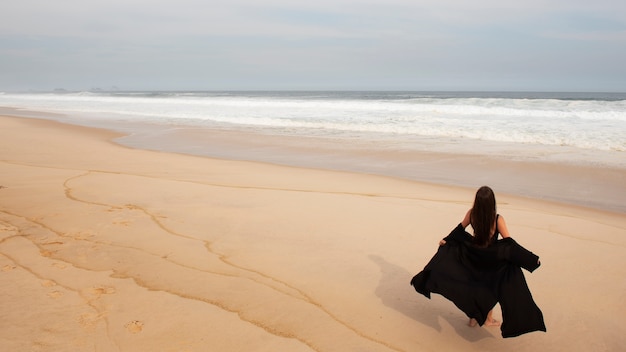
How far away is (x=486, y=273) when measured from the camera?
3.39m

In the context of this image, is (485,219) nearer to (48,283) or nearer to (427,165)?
(48,283)

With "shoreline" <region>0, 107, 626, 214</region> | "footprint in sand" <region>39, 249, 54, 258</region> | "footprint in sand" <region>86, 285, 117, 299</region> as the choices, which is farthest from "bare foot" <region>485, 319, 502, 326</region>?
"shoreline" <region>0, 107, 626, 214</region>

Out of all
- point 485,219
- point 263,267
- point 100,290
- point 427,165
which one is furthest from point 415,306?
point 427,165

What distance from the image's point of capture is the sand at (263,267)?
3350 mm

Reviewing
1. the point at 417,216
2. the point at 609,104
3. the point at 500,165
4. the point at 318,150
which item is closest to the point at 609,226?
the point at 417,216

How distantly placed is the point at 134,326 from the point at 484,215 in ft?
8.54

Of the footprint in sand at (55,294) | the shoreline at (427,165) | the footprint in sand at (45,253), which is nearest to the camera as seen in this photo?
the footprint in sand at (55,294)

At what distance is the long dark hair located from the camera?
329 centimetres

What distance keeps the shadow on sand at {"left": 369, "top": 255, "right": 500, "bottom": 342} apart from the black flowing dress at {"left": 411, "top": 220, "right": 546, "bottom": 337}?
22cm

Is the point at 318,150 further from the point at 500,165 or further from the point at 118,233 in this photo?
the point at 118,233

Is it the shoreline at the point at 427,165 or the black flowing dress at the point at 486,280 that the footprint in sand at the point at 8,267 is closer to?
the black flowing dress at the point at 486,280

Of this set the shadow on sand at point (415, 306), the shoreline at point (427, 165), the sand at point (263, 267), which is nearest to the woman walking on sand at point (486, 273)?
the shadow on sand at point (415, 306)

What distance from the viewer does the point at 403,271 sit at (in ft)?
14.9

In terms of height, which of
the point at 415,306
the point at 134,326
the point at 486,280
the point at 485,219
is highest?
the point at 485,219
